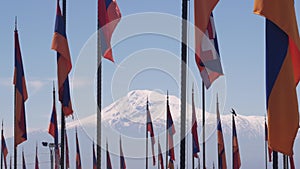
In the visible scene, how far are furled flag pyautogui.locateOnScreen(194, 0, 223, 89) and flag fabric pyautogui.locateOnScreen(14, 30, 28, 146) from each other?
8384mm

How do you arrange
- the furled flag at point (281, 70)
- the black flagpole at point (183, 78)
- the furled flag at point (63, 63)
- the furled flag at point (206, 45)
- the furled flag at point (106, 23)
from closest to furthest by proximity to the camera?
1. the furled flag at point (281, 70)
2. the furled flag at point (206, 45)
3. the black flagpole at point (183, 78)
4. the furled flag at point (106, 23)
5. the furled flag at point (63, 63)

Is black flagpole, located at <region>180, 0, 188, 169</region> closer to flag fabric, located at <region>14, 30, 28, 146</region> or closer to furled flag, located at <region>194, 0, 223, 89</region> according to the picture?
furled flag, located at <region>194, 0, 223, 89</region>

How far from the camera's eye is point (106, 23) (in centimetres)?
2422

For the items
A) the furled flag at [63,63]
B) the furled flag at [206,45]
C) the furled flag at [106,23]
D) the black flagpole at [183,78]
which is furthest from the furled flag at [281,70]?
the furled flag at [63,63]

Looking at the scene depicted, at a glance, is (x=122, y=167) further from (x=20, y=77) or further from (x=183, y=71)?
(x=183, y=71)

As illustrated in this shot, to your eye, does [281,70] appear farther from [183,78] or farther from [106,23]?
[106,23]

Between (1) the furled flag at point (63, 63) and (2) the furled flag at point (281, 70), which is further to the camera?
(1) the furled flag at point (63, 63)

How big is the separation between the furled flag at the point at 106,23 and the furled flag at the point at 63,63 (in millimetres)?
1599

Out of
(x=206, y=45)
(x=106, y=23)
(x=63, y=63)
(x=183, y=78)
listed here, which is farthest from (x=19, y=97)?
(x=183, y=78)

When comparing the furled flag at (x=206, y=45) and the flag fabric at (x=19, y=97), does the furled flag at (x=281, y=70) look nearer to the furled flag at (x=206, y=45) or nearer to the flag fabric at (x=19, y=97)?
the furled flag at (x=206, y=45)

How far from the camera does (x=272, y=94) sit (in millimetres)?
16750

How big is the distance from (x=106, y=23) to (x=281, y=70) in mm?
8702

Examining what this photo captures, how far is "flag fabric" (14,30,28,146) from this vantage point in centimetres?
2838

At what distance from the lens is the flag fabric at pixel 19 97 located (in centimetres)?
2838
